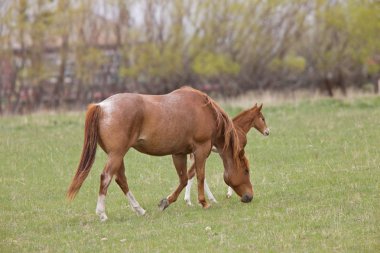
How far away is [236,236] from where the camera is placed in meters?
8.30

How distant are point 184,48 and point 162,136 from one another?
83.7 ft

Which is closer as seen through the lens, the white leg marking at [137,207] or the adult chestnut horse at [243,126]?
the white leg marking at [137,207]

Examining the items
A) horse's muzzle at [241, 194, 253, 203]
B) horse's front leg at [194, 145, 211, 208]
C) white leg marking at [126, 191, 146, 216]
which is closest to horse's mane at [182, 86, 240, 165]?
horse's front leg at [194, 145, 211, 208]

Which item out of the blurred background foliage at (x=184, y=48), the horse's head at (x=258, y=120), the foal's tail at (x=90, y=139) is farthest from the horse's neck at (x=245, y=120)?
the blurred background foliage at (x=184, y=48)

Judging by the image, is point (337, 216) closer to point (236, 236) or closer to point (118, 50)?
point (236, 236)

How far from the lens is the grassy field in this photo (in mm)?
8164

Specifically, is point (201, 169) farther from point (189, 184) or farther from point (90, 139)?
point (90, 139)

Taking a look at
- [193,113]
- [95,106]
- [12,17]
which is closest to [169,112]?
[193,113]

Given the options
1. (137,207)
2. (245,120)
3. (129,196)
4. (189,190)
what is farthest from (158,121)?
(245,120)

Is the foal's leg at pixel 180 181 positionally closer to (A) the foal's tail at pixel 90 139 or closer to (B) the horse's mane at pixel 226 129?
(B) the horse's mane at pixel 226 129

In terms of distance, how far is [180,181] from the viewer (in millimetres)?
10758

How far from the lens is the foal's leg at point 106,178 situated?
9625 millimetres

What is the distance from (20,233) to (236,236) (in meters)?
2.90

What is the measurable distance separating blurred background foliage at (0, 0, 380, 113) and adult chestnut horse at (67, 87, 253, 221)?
22683 mm
